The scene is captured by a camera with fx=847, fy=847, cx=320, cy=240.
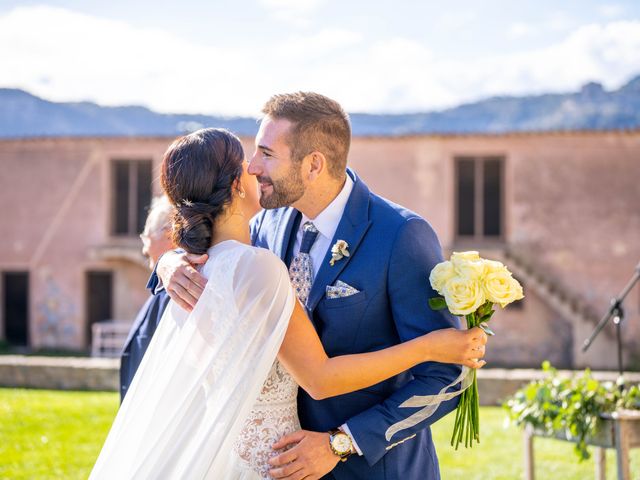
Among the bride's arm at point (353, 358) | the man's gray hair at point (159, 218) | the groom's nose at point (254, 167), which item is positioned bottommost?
the bride's arm at point (353, 358)

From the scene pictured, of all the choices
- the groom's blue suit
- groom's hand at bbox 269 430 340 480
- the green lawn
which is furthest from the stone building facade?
groom's hand at bbox 269 430 340 480

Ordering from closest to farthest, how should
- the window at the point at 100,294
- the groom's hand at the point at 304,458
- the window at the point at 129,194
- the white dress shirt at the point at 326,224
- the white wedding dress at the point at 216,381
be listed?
the white wedding dress at the point at 216,381 → the groom's hand at the point at 304,458 → the white dress shirt at the point at 326,224 → the window at the point at 129,194 → the window at the point at 100,294

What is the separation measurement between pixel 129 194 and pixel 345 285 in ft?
64.3

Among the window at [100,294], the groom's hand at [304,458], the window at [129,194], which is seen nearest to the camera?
the groom's hand at [304,458]

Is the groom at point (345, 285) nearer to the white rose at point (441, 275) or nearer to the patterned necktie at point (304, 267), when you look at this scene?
the patterned necktie at point (304, 267)

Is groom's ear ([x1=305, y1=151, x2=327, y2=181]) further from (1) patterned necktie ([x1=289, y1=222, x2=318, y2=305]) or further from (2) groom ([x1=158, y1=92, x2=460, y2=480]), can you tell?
(1) patterned necktie ([x1=289, y1=222, x2=318, y2=305])

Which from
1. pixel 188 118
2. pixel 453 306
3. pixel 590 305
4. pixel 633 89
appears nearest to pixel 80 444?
pixel 453 306

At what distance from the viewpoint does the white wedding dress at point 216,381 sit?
9.82 feet

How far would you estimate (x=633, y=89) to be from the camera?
32.6m

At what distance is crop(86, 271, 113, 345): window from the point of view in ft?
74.2

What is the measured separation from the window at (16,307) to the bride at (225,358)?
2073 centimetres

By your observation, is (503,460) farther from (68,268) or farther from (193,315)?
(68,268)

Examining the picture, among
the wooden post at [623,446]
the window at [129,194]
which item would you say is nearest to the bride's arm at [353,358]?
the wooden post at [623,446]

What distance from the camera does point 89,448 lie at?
27.8ft
